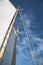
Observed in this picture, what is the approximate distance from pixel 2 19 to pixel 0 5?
1480 millimetres

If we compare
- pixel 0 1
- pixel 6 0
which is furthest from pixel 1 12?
pixel 6 0

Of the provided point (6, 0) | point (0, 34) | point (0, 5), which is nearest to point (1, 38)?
point (0, 34)

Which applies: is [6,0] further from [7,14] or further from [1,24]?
[1,24]

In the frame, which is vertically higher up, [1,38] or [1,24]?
[1,24]

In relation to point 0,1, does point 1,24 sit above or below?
below

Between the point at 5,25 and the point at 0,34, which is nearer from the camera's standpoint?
the point at 0,34

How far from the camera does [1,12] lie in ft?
23.2

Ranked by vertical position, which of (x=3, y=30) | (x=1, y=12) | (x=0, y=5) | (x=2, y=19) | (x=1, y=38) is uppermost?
(x=0, y=5)

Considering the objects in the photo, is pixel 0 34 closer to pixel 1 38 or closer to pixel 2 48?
pixel 1 38

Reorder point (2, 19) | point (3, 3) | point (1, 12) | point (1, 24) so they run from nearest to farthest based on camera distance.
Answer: point (1, 24) < point (2, 19) < point (1, 12) < point (3, 3)

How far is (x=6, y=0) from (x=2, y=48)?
4.84m

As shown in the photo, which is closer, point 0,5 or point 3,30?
point 3,30

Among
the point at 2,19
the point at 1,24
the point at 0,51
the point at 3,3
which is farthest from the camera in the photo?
the point at 3,3

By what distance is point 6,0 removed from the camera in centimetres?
897
